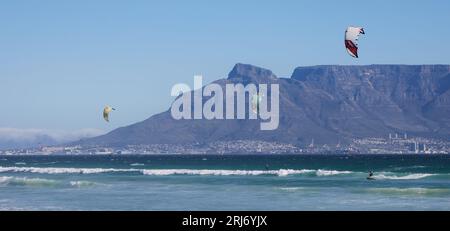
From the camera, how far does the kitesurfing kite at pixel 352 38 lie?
26542mm

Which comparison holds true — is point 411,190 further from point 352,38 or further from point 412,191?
point 352,38

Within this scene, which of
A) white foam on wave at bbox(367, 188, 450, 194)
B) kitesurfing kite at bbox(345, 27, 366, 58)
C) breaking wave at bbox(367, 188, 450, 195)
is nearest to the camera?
kitesurfing kite at bbox(345, 27, 366, 58)

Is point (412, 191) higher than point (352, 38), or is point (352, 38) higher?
point (352, 38)

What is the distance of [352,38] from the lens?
26.8 meters

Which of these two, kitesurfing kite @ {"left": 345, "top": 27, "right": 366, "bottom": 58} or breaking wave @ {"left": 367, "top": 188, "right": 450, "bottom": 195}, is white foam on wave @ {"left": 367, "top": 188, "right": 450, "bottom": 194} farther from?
kitesurfing kite @ {"left": 345, "top": 27, "right": 366, "bottom": 58}

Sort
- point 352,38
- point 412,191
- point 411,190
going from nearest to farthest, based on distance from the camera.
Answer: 1. point 352,38
2. point 412,191
3. point 411,190

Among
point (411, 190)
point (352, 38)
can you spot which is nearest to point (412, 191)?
point (411, 190)

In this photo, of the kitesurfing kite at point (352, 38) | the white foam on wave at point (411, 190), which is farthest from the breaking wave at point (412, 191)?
the kitesurfing kite at point (352, 38)

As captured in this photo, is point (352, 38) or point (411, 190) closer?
point (352, 38)

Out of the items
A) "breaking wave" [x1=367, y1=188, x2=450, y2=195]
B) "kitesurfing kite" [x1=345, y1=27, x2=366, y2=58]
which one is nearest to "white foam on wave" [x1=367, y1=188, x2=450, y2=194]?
"breaking wave" [x1=367, y1=188, x2=450, y2=195]

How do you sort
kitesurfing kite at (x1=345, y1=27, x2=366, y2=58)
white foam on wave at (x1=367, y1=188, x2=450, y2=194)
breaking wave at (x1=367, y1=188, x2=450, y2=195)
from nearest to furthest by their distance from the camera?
kitesurfing kite at (x1=345, y1=27, x2=366, y2=58) < breaking wave at (x1=367, y1=188, x2=450, y2=195) < white foam on wave at (x1=367, y1=188, x2=450, y2=194)

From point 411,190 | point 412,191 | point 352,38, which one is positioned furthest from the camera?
point 411,190

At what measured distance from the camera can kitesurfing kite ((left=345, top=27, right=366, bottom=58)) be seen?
1045 inches
